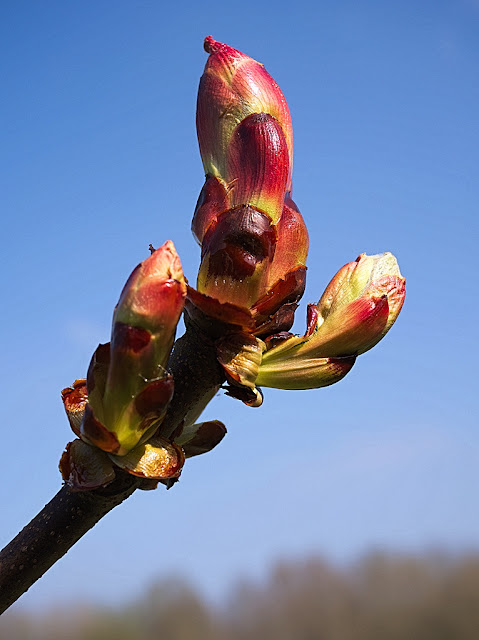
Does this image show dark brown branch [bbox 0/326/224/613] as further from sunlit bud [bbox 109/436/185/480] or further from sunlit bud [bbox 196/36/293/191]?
sunlit bud [bbox 196/36/293/191]

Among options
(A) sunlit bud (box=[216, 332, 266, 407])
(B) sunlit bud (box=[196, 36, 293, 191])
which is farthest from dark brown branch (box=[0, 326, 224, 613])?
(B) sunlit bud (box=[196, 36, 293, 191])

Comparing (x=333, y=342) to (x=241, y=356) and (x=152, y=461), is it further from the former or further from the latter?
(x=152, y=461)

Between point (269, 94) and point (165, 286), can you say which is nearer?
point (165, 286)

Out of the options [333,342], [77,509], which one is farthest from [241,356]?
[77,509]

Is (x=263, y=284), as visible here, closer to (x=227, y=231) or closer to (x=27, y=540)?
(x=227, y=231)

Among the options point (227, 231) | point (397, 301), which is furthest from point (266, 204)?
point (397, 301)

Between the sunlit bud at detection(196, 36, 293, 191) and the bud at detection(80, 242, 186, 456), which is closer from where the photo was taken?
the bud at detection(80, 242, 186, 456)
